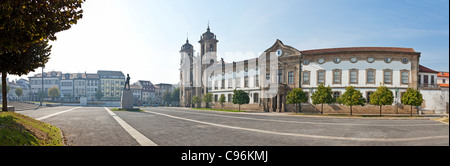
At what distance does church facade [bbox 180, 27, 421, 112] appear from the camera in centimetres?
3638

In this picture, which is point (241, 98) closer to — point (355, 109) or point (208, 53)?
point (355, 109)

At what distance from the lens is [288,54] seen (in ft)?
139

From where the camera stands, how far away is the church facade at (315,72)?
1432 inches

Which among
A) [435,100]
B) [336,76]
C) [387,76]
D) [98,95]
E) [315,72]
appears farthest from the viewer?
[98,95]

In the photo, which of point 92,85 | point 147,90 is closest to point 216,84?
point 147,90

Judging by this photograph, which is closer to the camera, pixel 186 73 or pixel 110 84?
pixel 186 73

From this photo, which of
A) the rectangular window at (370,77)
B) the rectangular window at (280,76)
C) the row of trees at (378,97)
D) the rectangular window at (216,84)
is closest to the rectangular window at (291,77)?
the rectangular window at (280,76)

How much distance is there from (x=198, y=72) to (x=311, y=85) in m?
34.6

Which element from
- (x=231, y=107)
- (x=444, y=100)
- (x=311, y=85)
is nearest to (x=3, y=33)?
(x=311, y=85)

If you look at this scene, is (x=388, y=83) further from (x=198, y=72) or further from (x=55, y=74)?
(x=55, y=74)

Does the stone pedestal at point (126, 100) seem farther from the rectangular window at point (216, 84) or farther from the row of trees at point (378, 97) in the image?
the row of trees at point (378, 97)

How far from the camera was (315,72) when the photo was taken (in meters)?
40.0

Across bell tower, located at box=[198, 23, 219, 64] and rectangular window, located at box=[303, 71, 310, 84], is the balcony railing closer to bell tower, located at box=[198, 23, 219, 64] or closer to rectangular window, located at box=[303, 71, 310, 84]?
rectangular window, located at box=[303, 71, 310, 84]
